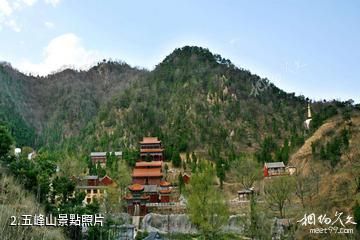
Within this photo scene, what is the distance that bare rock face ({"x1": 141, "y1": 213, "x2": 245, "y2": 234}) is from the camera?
25.5 metres

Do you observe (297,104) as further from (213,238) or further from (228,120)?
(213,238)

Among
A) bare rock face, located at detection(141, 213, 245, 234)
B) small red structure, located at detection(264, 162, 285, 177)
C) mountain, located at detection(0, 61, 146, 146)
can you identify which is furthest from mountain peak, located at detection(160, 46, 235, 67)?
bare rock face, located at detection(141, 213, 245, 234)

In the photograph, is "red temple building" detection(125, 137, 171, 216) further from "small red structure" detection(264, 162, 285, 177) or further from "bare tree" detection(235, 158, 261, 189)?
"small red structure" detection(264, 162, 285, 177)

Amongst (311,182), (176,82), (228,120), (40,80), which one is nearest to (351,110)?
(311,182)

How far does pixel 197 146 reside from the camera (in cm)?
4919

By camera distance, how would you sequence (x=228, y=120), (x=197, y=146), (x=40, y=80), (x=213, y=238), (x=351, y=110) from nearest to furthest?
(x=213, y=238)
(x=351, y=110)
(x=197, y=146)
(x=228, y=120)
(x=40, y=80)

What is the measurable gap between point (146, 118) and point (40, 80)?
51.2 m

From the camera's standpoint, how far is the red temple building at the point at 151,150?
4294 centimetres

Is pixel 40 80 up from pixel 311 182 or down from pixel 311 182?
up

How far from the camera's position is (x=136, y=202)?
29641 millimetres

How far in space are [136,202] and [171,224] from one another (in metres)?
3.52

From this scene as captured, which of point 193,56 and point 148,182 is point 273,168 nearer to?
point 148,182

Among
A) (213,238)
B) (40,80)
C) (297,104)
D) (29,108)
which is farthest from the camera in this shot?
(40,80)

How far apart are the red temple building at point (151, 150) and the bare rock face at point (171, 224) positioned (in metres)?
14.7
